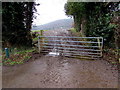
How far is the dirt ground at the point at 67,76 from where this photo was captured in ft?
7.51

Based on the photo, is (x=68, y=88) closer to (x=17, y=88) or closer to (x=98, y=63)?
(x=17, y=88)

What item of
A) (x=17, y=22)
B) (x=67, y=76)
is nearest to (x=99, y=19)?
(x=67, y=76)

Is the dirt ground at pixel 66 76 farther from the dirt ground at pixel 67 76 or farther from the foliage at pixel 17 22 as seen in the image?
the foliage at pixel 17 22

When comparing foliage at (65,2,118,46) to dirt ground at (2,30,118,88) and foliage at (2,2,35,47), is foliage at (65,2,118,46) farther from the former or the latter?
foliage at (2,2,35,47)

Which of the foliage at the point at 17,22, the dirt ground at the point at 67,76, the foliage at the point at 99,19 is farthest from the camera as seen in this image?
the foliage at the point at 99,19

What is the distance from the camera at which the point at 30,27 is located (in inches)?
220

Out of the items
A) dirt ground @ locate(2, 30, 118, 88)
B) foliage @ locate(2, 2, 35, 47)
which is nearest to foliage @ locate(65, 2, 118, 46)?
dirt ground @ locate(2, 30, 118, 88)

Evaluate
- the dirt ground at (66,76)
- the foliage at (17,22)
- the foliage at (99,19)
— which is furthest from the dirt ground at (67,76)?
the foliage at (17,22)

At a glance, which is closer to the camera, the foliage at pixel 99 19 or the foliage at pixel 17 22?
the foliage at pixel 17 22

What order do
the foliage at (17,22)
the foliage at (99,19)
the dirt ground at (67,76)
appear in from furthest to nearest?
the foliage at (99,19) < the foliage at (17,22) < the dirt ground at (67,76)

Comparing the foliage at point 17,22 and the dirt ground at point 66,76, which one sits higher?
the foliage at point 17,22

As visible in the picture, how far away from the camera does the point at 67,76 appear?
8.80ft

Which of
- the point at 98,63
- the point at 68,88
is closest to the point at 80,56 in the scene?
the point at 98,63

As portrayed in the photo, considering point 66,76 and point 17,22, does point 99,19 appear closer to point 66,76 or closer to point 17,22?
point 66,76
